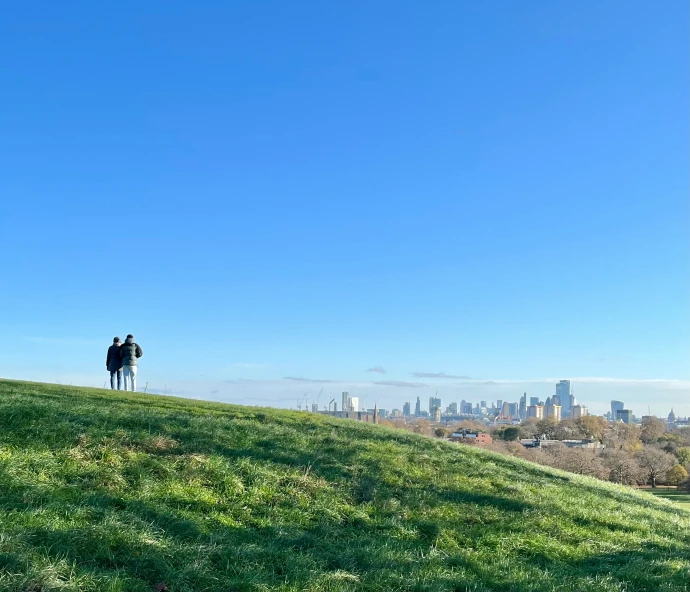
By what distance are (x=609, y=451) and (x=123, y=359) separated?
84.4 meters

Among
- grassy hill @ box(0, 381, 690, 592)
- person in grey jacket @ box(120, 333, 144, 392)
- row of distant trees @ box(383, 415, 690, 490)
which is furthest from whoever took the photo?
row of distant trees @ box(383, 415, 690, 490)

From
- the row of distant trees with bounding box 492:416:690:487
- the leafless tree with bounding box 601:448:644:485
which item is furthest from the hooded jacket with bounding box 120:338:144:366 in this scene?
the leafless tree with bounding box 601:448:644:485

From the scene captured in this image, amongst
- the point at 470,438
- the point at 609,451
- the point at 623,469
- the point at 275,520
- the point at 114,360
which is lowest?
the point at 623,469

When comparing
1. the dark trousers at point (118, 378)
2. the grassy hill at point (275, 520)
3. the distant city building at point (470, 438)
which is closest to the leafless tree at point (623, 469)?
the distant city building at point (470, 438)

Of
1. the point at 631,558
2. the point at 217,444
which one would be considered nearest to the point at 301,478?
the point at 217,444

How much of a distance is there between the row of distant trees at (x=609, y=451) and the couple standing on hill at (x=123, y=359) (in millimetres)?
18170

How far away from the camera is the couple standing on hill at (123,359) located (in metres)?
22.5

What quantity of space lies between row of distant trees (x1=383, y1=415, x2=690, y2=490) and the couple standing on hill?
18170 mm

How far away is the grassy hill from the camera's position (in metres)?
5.93

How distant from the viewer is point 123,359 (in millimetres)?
22656

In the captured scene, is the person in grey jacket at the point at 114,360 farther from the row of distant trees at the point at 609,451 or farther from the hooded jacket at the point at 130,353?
the row of distant trees at the point at 609,451

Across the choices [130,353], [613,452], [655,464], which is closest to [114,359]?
[130,353]

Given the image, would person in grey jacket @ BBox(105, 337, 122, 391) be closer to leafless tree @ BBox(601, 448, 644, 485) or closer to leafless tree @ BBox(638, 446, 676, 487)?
leafless tree @ BBox(601, 448, 644, 485)

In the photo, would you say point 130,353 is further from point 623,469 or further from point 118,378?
point 623,469
